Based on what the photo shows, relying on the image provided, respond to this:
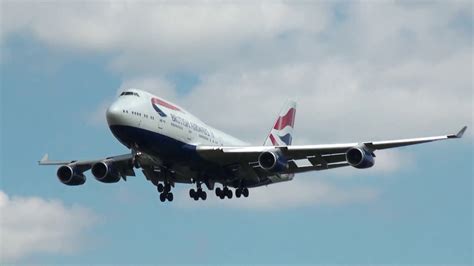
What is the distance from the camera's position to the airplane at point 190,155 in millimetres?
67688

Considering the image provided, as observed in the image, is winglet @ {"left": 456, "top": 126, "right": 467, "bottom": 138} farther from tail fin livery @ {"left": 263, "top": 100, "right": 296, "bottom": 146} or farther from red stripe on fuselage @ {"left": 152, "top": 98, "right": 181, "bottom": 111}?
tail fin livery @ {"left": 263, "top": 100, "right": 296, "bottom": 146}

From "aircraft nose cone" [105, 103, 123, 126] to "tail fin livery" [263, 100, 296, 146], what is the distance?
20.1 m

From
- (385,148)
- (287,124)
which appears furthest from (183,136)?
(287,124)

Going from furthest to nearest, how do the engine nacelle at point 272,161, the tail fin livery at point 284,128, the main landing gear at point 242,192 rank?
the tail fin livery at point 284,128 < the main landing gear at point 242,192 < the engine nacelle at point 272,161

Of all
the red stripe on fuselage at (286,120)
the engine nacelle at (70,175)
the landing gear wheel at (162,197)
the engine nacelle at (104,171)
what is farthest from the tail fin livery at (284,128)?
the engine nacelle at (70,175)

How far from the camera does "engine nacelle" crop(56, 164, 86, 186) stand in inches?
3056

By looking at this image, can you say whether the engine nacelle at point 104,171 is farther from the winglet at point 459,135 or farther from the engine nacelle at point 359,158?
the winglet at point 459,135

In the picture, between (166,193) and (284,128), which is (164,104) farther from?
(284,128)

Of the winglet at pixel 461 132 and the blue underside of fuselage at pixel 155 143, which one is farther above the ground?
the blue underside of fuselage at pixel 155 143

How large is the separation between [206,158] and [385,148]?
35.6 feet

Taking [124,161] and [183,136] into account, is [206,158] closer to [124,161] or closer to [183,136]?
[183,136]

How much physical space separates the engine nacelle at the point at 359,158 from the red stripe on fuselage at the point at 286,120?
18.3m

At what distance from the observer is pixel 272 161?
6994 centimetres

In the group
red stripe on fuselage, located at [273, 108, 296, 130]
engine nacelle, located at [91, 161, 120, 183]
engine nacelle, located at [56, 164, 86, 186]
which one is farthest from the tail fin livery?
engine nacelle, located at [56, 164, 86, 186]
